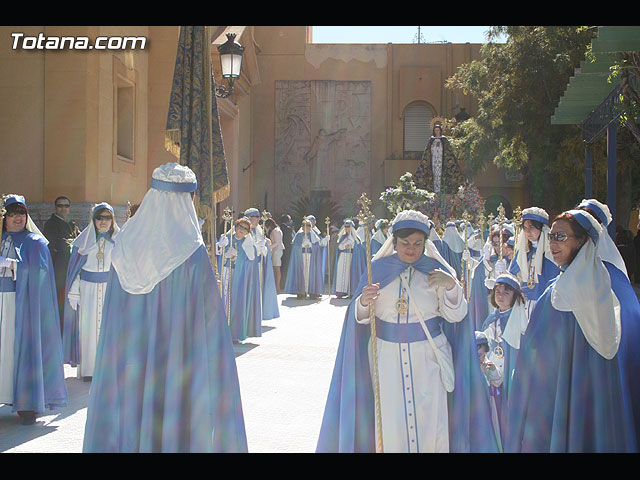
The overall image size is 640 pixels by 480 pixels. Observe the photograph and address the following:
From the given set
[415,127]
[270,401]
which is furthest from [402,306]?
[415,127]

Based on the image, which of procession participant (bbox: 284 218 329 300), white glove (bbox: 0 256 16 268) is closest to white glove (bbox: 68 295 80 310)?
white glove (bbox: 0 256 16 268)

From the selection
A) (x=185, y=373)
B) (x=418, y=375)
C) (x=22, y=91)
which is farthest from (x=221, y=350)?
(x=22, y=91)

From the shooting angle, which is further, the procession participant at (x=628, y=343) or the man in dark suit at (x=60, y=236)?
the man in dark suit at (x=60, y=236)

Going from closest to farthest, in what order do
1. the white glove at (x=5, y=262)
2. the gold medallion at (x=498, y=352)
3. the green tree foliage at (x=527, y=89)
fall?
the gold medallion at (x=498, y=352) < the white glove at (x=5, y=262) < the green tree foliage at (x=527, y=89)

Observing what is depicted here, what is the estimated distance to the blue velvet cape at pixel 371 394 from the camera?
4.54 metres

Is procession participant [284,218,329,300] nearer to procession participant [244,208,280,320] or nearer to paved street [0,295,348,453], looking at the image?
procession participant [244,208,280,320]

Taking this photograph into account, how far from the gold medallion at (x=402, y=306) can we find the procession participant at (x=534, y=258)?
2.62m

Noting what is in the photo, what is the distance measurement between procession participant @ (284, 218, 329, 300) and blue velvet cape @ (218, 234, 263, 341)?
6.91 m

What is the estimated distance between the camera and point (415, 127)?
104 ft

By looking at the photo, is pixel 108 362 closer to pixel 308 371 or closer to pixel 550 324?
pixel 550 324

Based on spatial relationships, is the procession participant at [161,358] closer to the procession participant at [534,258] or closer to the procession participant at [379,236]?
the procession participant at [534,258]

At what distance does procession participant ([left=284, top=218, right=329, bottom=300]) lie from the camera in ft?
63.9

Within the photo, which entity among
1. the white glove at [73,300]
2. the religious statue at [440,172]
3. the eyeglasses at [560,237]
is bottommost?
the white glove at [73,300]

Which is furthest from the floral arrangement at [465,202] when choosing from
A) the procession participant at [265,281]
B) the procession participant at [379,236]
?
the procession participant at [265,281]
